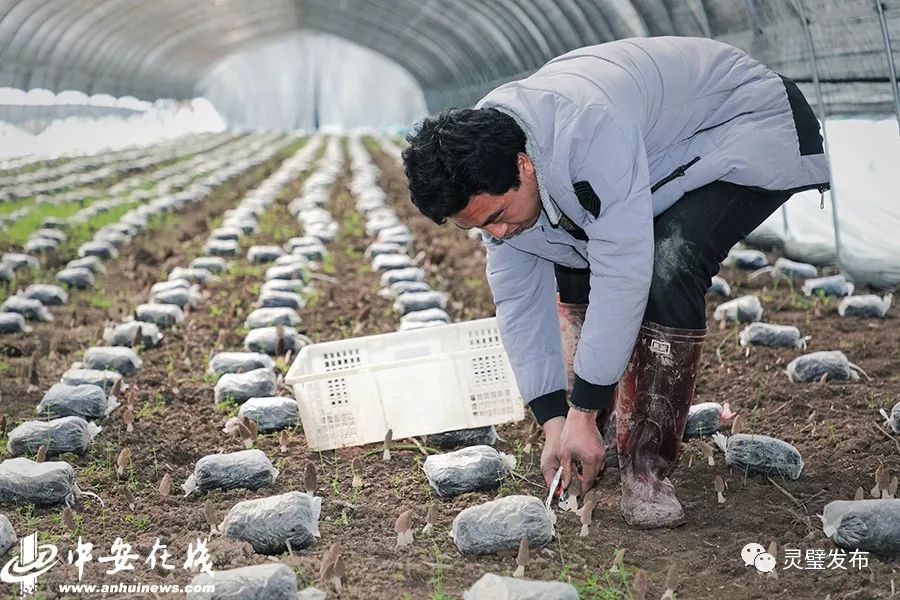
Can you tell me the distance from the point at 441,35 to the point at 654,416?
18.7 meters

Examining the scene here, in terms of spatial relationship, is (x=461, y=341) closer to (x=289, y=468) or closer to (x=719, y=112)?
(x=289, y=468)

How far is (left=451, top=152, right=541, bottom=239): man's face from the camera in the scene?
271 centimetres

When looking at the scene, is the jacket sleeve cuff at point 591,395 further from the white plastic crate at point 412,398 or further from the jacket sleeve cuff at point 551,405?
the white plastic crate at point 412,398

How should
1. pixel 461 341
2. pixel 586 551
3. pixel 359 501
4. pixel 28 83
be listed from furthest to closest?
pixel 28 83 < pixel 461 341 < pixel 359 501 < pixel 586 551

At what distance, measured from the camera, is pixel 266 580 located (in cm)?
252

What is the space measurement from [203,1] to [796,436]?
18.8 meters

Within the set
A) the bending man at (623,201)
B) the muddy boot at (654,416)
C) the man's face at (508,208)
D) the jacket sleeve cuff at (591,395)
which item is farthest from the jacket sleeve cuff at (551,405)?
the man's face at (508,208)

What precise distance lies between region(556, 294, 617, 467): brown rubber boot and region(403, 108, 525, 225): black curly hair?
928 millimetres

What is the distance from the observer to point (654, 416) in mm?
3082

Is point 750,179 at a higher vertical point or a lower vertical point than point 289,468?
higher

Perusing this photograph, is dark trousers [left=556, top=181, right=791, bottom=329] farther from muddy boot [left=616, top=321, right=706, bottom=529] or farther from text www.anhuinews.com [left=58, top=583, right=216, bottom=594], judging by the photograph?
text www.anhuinews.com [left=58, top=583, right=216, bottom=594]

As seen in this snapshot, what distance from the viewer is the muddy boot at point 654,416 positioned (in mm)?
3031

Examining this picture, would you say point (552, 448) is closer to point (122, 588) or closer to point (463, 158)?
point (463, 158)

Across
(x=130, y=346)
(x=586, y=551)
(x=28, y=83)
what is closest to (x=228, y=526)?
(x=586, y=551)
